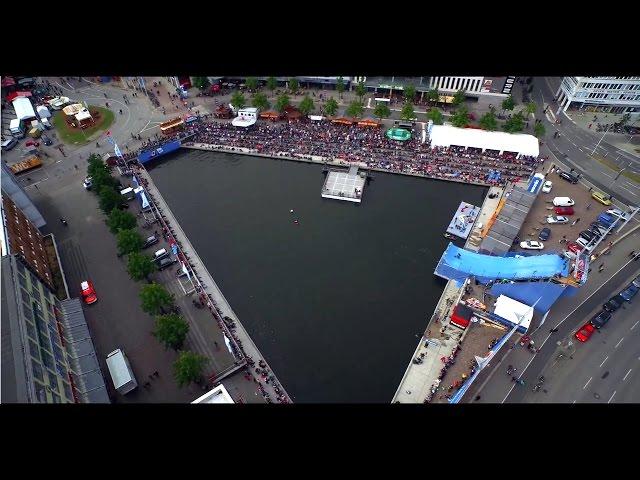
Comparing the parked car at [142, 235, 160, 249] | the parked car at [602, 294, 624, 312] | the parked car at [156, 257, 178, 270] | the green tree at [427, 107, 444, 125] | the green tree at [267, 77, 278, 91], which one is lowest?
the parked car at [602, 294, 624, 312]

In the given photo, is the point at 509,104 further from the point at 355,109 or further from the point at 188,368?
the point at 188,368

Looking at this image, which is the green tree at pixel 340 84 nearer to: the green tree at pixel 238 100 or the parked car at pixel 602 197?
the green tree at pixel 238 100

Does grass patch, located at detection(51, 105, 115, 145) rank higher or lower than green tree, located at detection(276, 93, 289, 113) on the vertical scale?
higher

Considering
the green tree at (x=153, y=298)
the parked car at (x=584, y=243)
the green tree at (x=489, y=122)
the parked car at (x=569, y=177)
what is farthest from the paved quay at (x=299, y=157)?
the green tree at (x=153, y=298)

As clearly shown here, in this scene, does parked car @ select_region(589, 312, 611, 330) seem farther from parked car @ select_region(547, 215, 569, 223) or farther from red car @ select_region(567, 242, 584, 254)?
parked car @ select_region(547, 215, 569, 223)

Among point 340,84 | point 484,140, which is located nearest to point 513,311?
point 484,140

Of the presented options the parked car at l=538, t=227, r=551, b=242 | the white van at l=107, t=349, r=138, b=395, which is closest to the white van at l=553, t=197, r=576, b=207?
the parked car at l=538, t=227, r=551, b=242

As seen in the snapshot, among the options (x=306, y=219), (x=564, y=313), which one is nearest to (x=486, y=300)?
(x=564, y=313)
